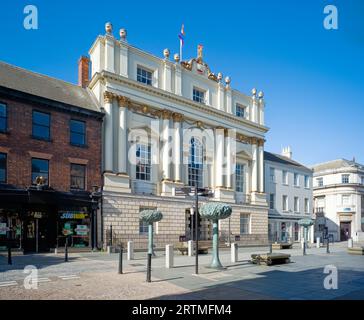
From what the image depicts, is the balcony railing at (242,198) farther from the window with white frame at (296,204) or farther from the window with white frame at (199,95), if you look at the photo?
the window with white frame at (296,204)

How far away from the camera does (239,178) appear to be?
36.3m

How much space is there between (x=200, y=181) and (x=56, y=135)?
14.4m

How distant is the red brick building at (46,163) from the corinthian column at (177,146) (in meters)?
7.08

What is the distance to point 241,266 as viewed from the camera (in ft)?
52.9

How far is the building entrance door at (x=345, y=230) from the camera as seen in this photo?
53.8 metres

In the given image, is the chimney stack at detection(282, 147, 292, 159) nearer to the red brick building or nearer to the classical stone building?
the classical stone building

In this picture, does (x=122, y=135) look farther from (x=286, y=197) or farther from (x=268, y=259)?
(x=286, y=197)

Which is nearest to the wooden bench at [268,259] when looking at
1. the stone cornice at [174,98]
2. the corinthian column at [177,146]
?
the corinthian column at [177,146]

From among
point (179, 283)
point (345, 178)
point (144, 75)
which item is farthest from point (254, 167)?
point (179, 283)

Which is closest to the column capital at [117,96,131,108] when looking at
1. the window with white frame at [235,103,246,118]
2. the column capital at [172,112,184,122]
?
the column capital at [172,112,184,122]

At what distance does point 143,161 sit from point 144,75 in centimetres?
737

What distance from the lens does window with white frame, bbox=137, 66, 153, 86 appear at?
93.8 feet
